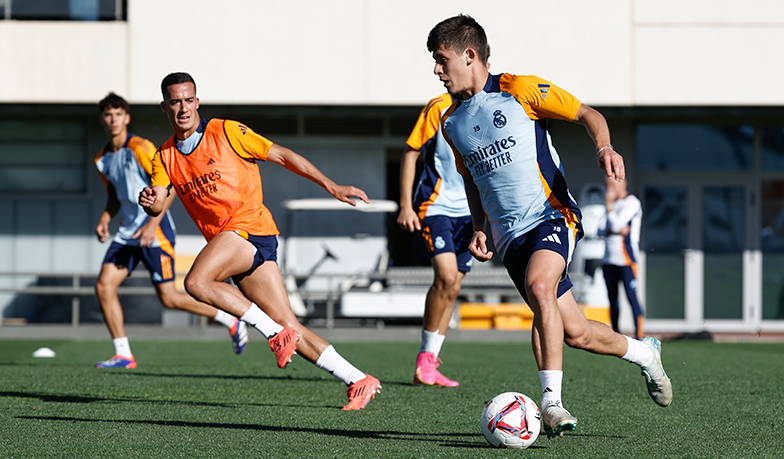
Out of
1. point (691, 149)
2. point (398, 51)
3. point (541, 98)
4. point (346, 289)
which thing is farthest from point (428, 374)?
point (691, 149)

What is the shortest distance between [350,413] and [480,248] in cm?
133

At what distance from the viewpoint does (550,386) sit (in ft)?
13.2

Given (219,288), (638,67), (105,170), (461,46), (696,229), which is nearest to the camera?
(461,46)

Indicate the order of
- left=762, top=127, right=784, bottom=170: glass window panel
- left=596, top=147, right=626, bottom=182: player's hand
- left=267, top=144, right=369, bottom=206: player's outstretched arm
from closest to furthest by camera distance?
left=596, top=147, right=626, bottom=182: player's hand
left=267, top=144, right=369, bottom=206: player's outstretched arm
left=762, top=127, right=784, bottom=170: glass window panel

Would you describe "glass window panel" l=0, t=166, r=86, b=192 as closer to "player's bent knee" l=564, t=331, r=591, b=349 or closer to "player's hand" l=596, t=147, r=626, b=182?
"player's bent knee" l=564, t=331, r=591, b=349

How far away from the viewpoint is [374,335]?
13.6m

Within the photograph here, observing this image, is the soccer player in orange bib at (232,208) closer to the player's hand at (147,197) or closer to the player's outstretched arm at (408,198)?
the player's hand at (147,197)

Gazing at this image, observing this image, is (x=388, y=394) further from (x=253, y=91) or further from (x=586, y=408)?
(x=253, y=91)

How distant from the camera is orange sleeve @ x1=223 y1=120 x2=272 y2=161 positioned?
18.1 ft

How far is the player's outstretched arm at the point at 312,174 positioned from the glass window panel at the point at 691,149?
1210 centimetres

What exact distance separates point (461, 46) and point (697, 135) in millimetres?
13097

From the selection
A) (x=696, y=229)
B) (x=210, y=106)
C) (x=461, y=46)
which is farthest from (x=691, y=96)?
(x=461, y=46)

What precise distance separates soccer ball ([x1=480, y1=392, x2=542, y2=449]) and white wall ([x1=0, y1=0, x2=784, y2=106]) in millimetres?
11419

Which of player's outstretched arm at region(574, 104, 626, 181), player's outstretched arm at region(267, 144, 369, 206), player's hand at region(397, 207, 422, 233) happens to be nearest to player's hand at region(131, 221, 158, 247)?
player's hand at region(397, 207, 422, 233)
